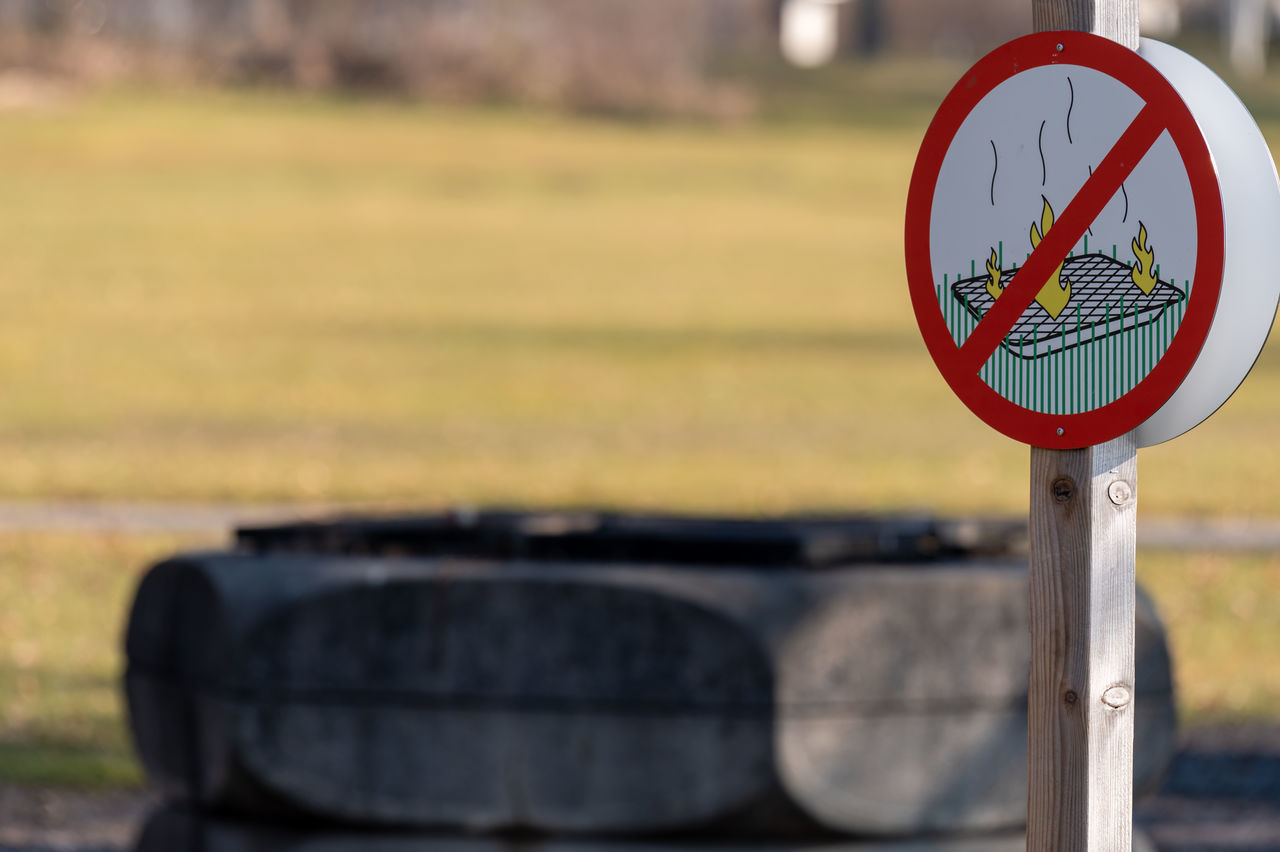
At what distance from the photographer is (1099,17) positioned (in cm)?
267

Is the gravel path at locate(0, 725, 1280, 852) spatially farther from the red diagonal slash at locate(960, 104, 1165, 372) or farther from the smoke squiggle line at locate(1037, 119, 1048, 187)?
the smoke squiggle line at locate(1037, 119, 1048, 187)

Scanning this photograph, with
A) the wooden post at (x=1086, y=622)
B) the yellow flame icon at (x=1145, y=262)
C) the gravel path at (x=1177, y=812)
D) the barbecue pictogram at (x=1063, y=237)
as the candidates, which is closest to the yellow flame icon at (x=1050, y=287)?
the barbecue pictogram at (x=1063, y=237)

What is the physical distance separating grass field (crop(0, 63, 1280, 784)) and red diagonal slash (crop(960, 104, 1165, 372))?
4.85 meters

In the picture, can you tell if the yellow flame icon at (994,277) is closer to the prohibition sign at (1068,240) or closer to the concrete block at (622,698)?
the prohibition sign at (1068,240)

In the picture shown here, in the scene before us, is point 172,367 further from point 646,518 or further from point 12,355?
point 646,518

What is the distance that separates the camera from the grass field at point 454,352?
35.2 feet

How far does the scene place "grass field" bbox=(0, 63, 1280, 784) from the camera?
35.2 ft

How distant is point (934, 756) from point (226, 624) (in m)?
1.71

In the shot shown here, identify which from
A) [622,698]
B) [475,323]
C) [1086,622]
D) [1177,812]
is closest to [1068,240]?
[1086,622]

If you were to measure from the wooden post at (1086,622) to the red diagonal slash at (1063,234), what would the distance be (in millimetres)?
164

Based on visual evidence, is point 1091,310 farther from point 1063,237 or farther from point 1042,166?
point 1042,166

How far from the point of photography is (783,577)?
4469 millimetres

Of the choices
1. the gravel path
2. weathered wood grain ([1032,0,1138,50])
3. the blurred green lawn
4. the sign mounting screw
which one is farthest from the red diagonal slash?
the blurred green lawn

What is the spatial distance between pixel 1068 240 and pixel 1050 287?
2.8 inches
